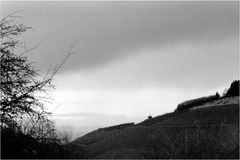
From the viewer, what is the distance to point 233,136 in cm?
1218

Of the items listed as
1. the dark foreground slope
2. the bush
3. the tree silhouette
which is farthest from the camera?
the bush

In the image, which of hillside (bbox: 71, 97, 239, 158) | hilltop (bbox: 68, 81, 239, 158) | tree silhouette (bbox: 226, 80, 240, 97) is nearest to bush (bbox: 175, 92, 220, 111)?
hilltop (bbox: 68, 81, 239, 158)

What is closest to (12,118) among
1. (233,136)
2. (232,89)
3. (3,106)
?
(3,106)

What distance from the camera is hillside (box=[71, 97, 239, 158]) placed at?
436 inches

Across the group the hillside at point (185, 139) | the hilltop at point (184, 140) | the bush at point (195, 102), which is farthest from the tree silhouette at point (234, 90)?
the hillside at point (185, 139)

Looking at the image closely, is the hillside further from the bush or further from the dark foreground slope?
the bush

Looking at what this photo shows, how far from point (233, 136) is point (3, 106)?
Result: 6.60m

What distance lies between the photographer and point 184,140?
12188mm

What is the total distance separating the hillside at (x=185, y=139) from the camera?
11068 mm

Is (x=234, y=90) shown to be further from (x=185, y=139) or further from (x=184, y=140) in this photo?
(x=185, y=139)

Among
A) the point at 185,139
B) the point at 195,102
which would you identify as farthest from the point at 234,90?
the point at 185,139

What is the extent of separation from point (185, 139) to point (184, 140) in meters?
0.13

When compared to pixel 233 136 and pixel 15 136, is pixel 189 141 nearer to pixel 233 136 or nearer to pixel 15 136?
pixel 233 136

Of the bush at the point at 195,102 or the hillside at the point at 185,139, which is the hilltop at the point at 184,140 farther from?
the bush at the point at 195,102
